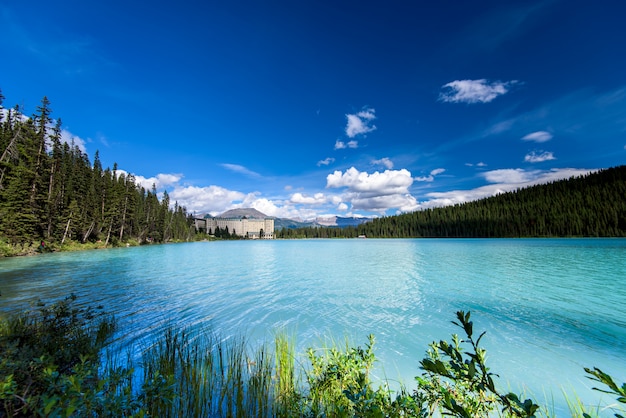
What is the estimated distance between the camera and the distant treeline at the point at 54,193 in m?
36.0

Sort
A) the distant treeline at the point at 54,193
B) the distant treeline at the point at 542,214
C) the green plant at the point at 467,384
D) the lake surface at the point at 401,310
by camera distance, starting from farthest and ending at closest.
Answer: the distant treeline at the point at 542,214 < the distant treeline at the point at 54,193 < the lake surface at the point at 401,310 < the green plant at the point at 467,384

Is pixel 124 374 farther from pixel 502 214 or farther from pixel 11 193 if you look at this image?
pixel 502 214

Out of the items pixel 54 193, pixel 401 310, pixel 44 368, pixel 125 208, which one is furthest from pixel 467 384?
pixel 125 208

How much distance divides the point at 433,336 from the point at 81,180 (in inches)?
2897

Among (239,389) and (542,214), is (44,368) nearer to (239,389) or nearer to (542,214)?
(239,389)

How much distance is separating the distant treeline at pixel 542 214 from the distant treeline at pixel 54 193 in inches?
5633

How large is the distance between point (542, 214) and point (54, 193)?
161 metres

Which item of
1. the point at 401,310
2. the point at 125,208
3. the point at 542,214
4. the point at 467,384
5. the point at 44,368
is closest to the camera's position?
the point at 467,384

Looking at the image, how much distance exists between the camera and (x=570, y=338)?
987 centimetres

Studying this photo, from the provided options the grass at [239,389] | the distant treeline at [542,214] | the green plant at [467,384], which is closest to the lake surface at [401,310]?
the grass at [239,389]

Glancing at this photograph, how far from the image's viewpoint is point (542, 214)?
122m

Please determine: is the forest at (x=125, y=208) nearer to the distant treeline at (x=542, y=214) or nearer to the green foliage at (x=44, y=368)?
the distant treeline at (x=542, y=214)

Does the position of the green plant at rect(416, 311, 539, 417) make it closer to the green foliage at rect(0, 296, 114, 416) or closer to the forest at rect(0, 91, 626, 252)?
the green foliage at rect(0, 296, 114, 416)

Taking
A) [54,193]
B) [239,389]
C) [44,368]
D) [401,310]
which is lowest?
[401,310]
